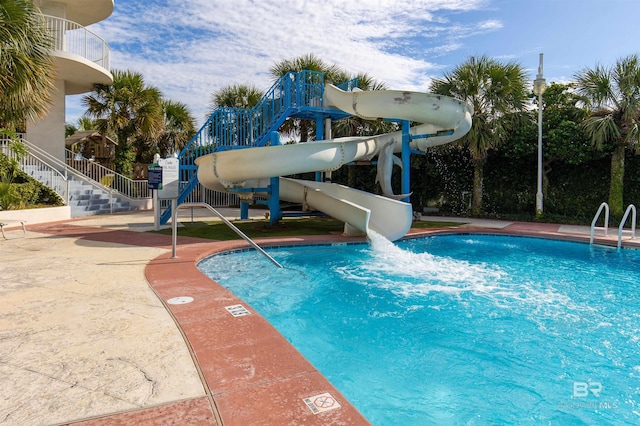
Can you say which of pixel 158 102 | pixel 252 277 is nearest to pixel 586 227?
pixel 252 277

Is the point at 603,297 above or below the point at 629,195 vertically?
below

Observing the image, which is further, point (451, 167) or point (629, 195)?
point (451, 167)

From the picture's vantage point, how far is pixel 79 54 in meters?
17.3

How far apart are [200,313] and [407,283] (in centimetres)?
369

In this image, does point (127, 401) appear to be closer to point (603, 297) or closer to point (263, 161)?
point (603, 297)

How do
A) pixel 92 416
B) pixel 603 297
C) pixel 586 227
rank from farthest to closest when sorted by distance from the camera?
pixel 586 227 < pixel 603 297 < pixel 92 416

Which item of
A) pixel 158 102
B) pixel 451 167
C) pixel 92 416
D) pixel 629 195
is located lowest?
pixel 92 416

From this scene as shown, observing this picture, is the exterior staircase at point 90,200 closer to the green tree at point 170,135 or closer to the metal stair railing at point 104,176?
the metal stair railing at point 104,176

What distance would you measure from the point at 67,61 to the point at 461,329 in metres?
18.7

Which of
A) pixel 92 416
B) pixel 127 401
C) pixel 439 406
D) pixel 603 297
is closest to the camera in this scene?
pixel 92 416

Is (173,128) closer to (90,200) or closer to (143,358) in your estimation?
(90,200)

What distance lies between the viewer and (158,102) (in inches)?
830

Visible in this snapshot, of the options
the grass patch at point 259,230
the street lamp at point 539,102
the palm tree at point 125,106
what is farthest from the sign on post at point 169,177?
the street lamp at point 539,102

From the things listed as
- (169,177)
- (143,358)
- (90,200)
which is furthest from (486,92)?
(90,200)
